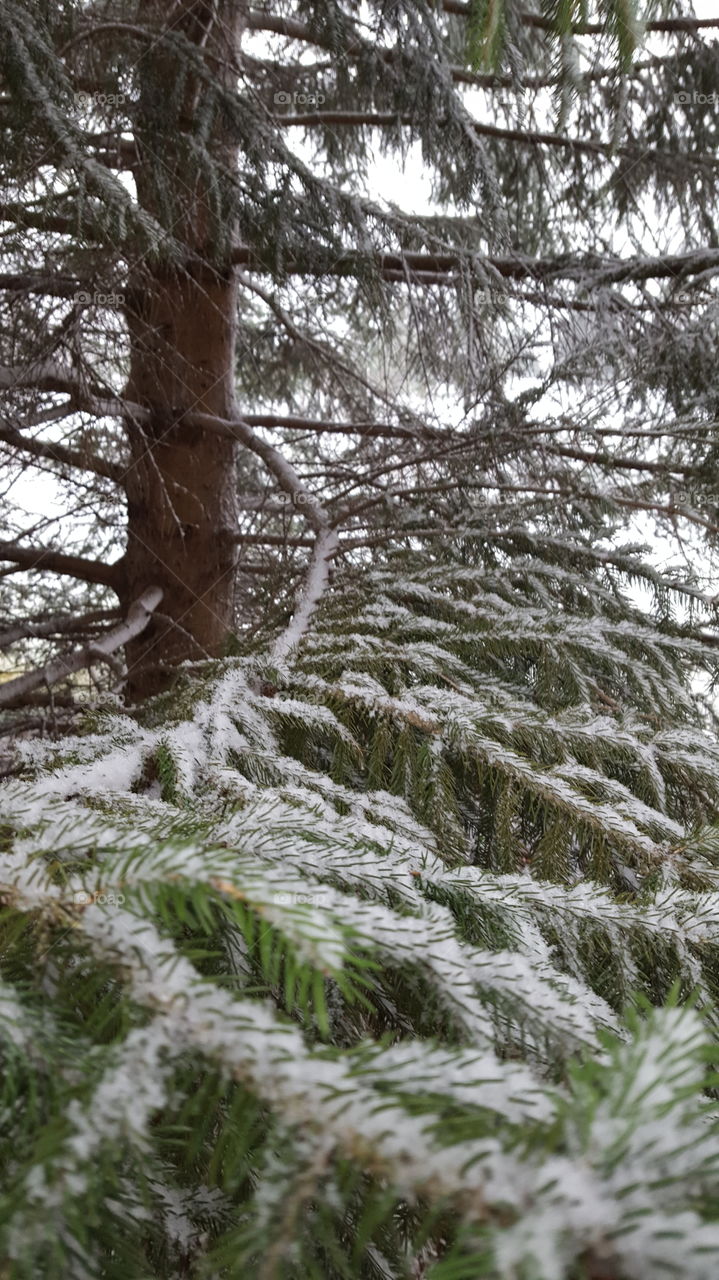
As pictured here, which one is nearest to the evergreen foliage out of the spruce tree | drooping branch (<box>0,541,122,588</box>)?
the spruce tree

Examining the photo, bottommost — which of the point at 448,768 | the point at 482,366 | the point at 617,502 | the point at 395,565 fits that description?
the point at 448,768

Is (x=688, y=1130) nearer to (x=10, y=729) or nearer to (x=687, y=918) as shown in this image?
(x=687, y=918)

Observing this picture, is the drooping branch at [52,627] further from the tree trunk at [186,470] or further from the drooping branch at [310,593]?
the drooping branch at [310,593]

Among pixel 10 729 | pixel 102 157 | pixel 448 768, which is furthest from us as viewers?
pixel 10 729

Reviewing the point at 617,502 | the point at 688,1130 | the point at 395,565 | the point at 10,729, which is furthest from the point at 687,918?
the point at 10,729

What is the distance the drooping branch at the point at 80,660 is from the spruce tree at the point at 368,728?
36 millimetres

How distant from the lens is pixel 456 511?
2.69 meters

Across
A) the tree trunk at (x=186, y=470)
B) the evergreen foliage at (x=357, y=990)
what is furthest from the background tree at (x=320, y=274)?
the evergreen foliage at (x=357, y=990)

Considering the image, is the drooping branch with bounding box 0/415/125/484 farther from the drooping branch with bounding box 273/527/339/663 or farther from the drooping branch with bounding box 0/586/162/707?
the drooping branch with bounding box 273/527/339/663

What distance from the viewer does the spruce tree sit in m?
0.35

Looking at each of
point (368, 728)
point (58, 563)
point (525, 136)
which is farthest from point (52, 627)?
point (525, 136)

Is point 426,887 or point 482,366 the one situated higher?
point 482,366

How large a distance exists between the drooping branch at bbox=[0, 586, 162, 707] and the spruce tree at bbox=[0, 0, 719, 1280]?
0.12 ft

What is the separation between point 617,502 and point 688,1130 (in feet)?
7.05
